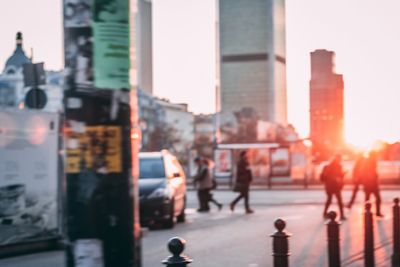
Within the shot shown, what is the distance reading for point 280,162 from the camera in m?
58.5

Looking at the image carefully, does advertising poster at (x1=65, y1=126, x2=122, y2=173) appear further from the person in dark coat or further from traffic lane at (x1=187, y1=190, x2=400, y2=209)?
traffic lane at (x1=187, y1=190, x2=400, y2=209)

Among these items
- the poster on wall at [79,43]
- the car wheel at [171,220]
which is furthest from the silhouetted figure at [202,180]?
the poster on wall at [79,43]

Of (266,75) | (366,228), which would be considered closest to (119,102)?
(366,228)

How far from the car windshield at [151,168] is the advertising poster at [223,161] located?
1442 inches

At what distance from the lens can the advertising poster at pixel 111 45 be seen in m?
4.54

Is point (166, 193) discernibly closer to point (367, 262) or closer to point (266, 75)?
point (367, 262)

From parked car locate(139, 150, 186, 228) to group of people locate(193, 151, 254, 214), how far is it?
420 cm

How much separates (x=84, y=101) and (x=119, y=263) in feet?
2.55

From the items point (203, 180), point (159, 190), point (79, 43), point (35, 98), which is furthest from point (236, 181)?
point (79, 43)

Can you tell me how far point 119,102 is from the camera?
461 centimetres

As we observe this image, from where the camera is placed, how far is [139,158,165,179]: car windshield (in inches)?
866

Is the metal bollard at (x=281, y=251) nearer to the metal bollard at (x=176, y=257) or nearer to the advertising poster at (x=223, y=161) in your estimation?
the metal bollard at (x=176, y=257)

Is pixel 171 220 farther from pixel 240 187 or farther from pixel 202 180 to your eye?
pixel 202 180

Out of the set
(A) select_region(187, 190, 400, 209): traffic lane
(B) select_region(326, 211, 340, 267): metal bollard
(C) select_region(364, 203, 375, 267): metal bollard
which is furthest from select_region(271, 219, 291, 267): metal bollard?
(A) select_region(187, 190, 400, 209): traffic lane
